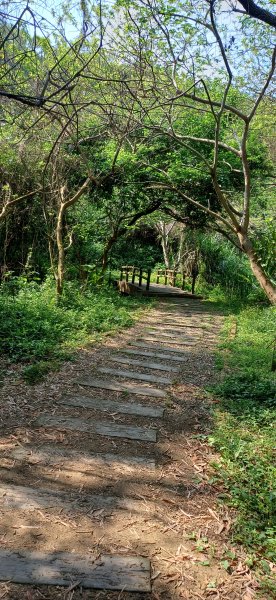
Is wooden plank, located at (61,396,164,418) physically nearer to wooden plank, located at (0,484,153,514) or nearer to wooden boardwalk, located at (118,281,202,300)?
wooden plank, located at (0,484,153,514)

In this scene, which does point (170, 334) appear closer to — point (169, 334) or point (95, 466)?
point (169, 334)

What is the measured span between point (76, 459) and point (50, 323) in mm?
3612

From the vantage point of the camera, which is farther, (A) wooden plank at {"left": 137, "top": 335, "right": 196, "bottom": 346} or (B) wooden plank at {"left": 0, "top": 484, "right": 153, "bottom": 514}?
(A) wooden plank at {"left": 137, "top": 335, "right": 196, "bottom": 346}

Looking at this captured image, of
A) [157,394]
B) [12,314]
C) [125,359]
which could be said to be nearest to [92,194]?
[12,314]

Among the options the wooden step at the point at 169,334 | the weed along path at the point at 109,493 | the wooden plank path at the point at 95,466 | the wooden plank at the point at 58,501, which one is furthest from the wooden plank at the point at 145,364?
the wooden plank at the point at 58,501

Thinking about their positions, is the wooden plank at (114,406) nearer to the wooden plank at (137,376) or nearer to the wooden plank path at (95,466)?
the wooden plank path at (95,466)

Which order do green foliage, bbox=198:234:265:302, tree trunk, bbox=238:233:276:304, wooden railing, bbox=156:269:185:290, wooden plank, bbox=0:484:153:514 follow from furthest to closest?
1. wooden railing, bbox=156:269:185:290
2. green foliage, bbox=198:234:265:302
3. tree trunk, bbox=238:233:276:304
4. wooden plank, bbox=0:484:153:514

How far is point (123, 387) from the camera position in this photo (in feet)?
15.1

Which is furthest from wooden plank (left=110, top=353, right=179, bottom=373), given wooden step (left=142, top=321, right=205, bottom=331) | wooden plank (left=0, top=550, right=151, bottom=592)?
wooden plank (left=0, top=550, right=151, bottom=592)

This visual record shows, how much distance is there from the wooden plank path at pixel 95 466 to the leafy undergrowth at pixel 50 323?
0.66 metres

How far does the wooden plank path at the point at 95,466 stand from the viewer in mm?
1993

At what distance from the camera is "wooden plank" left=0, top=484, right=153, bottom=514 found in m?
2.48

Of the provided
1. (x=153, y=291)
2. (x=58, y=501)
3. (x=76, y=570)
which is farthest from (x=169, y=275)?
(x=76, y=570)

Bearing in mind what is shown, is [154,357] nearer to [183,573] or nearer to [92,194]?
[183,573]
